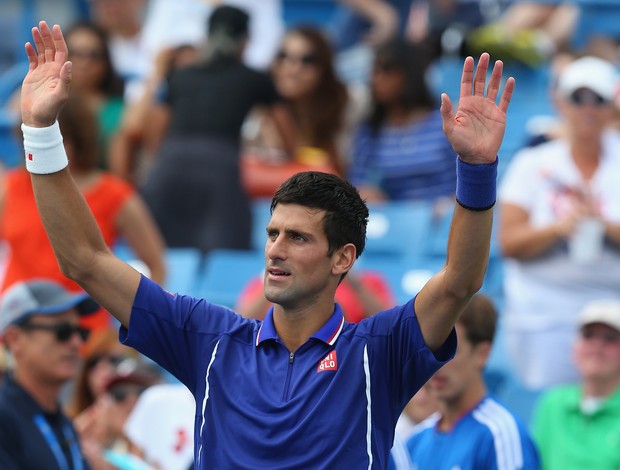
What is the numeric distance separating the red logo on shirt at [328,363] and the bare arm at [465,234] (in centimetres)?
24

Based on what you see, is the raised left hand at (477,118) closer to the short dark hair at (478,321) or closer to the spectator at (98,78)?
the short dark hair at (478,321)

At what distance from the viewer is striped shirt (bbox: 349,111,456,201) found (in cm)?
804

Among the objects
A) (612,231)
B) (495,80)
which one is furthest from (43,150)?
(612,231)

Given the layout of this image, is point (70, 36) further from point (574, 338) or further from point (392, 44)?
point (574, 338)

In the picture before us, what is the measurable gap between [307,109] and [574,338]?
2.68 meters

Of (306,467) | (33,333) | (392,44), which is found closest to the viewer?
(306,467)

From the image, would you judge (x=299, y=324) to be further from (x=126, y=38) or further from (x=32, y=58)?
(x=126, y=38)

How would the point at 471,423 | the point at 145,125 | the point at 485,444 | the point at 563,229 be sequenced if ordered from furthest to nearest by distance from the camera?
the point at 145,125 → the point at 563,229 → the point at 471,423 → the point at 485,444

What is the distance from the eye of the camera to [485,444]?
452cm

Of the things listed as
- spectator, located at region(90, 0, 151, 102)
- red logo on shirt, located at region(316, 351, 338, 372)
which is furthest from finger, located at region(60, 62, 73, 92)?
spectator, located at region(90, 0, 151, 102)

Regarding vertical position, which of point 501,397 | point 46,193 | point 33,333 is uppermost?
point 46,193

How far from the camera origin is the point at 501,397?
22.4 ft


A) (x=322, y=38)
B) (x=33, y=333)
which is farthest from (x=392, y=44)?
(x=33, y=333)

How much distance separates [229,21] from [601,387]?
10.8 ft
